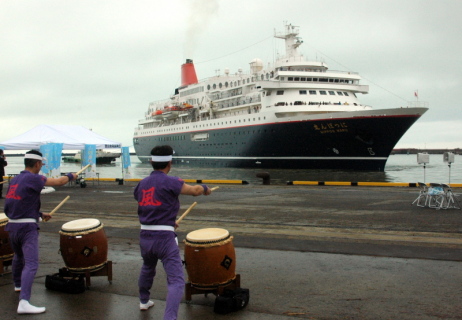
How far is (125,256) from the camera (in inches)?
258

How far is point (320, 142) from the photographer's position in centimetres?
3641

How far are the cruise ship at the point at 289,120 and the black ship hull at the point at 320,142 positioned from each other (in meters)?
0.08

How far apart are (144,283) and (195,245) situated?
58cm

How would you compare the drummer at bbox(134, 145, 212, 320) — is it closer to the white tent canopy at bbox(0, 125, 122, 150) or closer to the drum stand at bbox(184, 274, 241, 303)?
the drum stand at bbox(184, 274, 241, 303)

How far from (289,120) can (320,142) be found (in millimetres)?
3221

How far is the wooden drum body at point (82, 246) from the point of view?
488cm

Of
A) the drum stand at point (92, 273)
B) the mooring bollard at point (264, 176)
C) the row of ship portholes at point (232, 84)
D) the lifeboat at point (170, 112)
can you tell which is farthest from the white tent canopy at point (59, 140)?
the lifeboat at point (170, 112)

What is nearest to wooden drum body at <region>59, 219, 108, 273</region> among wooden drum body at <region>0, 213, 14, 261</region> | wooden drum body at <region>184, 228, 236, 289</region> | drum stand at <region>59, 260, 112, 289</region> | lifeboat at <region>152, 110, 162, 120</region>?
drum stand at <region>59, 260, 112, 289</region>

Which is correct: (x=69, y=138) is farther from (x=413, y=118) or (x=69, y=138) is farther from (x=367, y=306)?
(x=413, y=118)

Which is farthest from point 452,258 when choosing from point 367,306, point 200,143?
point 200,143

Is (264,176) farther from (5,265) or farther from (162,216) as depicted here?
(162,216)

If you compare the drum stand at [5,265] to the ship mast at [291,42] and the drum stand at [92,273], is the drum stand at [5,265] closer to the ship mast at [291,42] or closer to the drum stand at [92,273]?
the drum stand at [92,273]

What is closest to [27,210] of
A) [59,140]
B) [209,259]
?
[209,259]

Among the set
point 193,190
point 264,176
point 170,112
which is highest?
point 170,112
